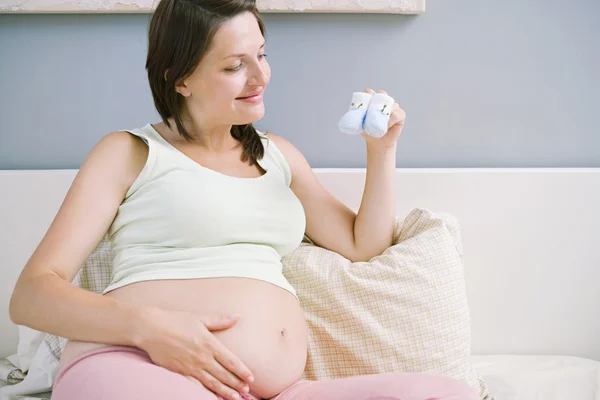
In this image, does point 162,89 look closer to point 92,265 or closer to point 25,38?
point 92,265

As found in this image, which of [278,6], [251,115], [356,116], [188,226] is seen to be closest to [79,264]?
[188,226]

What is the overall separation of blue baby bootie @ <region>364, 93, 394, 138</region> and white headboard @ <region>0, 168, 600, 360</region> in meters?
0.40

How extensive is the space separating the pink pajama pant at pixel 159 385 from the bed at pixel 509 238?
2.12 feet

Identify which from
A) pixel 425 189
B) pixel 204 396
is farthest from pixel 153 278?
pixel 425 189

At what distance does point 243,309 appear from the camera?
1.15m

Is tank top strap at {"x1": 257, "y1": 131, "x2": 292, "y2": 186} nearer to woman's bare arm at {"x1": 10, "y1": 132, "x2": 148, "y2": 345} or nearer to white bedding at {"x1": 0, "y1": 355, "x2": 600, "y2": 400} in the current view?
woman's bare arm at {"x1": 10, "y1": 132, "x2": 148, "y2": 345}

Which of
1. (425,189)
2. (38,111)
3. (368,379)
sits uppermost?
(38,111)

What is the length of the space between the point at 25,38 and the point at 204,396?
1208mm

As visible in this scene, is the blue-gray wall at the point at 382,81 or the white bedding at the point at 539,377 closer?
the white bedding at the point at 539,377

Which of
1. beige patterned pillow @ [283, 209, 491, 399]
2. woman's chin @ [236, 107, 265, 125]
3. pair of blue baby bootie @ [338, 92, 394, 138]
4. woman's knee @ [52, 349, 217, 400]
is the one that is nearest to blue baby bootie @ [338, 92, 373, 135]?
pair of blue baby bootie @ [338, 92, 394, 138]

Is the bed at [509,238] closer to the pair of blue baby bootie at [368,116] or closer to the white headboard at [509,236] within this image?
the white headboard at [509,236]

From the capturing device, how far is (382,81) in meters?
1.72

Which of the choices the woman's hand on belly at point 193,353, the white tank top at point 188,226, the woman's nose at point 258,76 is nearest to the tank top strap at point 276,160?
the white tank top at point 188,226

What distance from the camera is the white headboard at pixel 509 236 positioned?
64.9 inches
